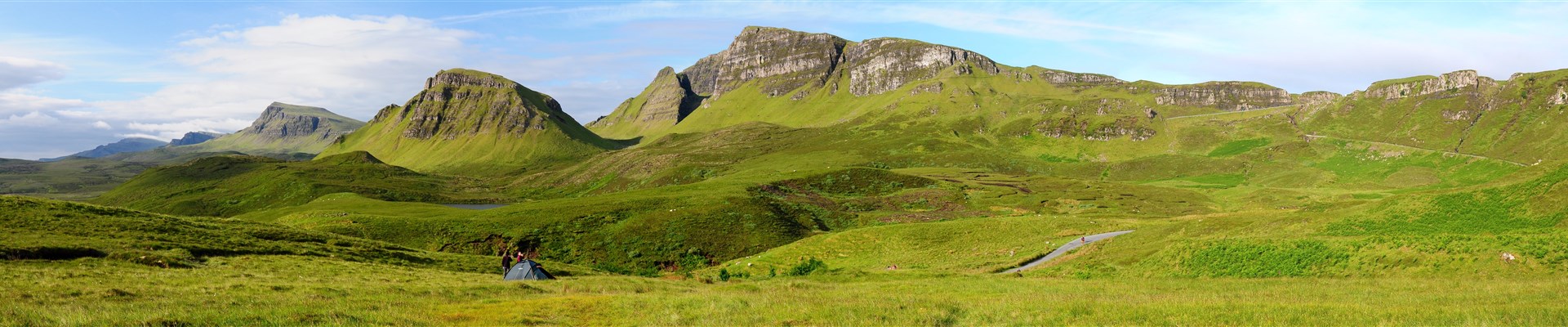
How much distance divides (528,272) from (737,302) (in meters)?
19.8

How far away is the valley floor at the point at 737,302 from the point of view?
1848 centimetres

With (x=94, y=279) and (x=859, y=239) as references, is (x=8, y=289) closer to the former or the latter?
(x=94, y=279)

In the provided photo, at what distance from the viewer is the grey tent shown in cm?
3872

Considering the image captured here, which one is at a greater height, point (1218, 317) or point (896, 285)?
point (1218, 317)

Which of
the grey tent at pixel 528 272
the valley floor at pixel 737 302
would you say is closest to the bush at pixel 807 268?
the valley floor at pixel 737 302

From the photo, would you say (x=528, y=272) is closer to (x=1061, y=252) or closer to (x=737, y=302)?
(x=737, y=302)

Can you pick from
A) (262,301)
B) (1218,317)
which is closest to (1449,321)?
(1218,317)

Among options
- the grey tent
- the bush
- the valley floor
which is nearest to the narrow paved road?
the valley floor

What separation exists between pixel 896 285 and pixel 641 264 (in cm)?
4320

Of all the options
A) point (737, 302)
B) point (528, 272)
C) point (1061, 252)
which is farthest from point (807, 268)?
point (737, 302)

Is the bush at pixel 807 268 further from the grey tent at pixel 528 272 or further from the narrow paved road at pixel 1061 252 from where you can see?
the grey tent at pixel 528 272

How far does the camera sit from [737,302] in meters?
24.0

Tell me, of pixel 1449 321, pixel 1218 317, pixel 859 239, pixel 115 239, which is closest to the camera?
pixel 1449 321

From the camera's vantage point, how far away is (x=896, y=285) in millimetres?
36406
